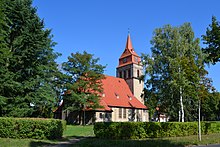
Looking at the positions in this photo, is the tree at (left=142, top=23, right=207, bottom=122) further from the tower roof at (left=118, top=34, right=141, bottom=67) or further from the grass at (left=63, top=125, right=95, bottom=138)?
the tower roof at (left=118, top=34, right=141, bottom=67)

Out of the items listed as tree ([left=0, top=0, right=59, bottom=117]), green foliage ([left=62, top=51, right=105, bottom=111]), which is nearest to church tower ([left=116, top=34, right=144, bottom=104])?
green foliage ([left=62, top=51, right=105, bottom=111])

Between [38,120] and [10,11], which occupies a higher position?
[10,11]

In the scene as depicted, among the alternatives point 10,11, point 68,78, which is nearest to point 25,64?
point 10,11

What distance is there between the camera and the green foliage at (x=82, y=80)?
39.9 meters

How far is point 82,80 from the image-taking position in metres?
40.4

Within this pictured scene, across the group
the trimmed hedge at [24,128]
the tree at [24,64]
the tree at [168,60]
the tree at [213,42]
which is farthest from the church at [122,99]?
the tree at [213,42]

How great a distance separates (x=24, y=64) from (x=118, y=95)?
88.6ft

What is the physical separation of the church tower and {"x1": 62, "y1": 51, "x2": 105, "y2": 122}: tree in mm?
16337

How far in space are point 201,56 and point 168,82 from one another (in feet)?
17.5

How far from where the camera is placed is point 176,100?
104 ft

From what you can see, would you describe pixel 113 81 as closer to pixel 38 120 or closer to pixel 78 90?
pixel 78 90

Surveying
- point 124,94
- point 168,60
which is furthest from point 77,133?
point 124,94

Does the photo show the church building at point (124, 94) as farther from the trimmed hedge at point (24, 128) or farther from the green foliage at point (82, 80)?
the trimmed hedge at point (24, 128)

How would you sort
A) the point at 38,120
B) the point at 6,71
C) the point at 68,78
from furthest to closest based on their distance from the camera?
the point at 68,78 < the point at 6,71 < the point at 38,120
